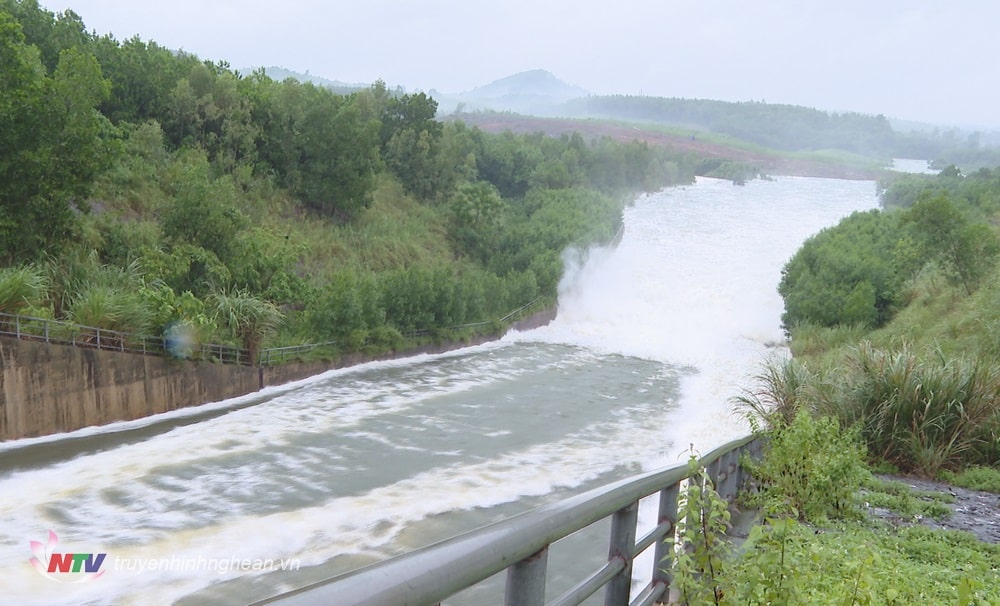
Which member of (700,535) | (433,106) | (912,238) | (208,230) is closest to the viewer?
(700,535)

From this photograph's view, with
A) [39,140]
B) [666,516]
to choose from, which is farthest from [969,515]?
[39,140]

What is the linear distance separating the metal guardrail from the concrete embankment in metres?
15.2

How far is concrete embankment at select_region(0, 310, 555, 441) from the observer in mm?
14969

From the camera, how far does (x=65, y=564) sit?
10797mm

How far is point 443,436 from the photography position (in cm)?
1892

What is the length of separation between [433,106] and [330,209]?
14.2 metres

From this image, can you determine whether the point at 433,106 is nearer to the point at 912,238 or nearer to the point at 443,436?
the point at 912,238

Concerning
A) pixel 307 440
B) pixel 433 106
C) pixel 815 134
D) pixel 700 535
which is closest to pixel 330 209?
pixel 433 106

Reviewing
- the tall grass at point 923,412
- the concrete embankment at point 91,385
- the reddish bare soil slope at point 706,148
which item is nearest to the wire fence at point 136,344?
the concrete embankment at point 91,385

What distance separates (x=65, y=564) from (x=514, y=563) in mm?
11098

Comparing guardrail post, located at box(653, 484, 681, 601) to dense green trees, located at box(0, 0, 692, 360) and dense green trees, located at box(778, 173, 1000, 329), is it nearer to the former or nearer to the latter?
dense green trees, located at box(0, 0, 692, 360)

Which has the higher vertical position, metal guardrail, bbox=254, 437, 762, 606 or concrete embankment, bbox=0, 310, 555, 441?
metal guardrail, bbox=254, 437, 762, 606

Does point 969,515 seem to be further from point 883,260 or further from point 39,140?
point 883,260

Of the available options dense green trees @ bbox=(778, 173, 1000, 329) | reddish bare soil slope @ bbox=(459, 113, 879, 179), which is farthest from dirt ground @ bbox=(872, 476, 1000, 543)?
reddish bare soil slope @ bbox=(459, 113, 879, 179)
